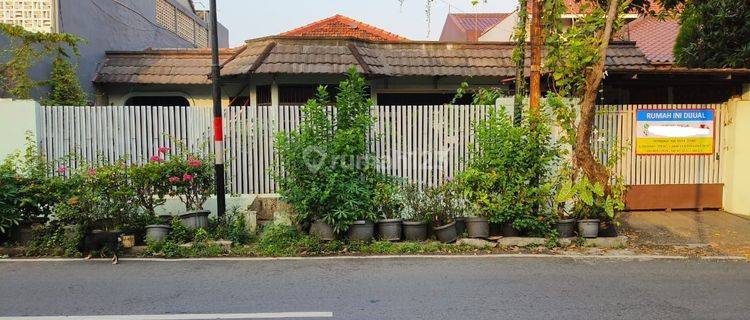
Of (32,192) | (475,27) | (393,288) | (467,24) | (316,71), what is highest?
(467,24)

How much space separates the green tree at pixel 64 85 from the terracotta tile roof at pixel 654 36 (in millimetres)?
15261

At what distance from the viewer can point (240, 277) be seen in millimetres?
6223

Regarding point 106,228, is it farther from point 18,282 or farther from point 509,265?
point 509,265

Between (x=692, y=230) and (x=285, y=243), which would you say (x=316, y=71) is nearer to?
(x=285, y=243)

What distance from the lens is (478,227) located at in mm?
7887

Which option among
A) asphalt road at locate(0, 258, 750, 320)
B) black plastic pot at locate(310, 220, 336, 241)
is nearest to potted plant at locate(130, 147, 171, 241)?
asphalt road at locate(0, 258, 750, 320)

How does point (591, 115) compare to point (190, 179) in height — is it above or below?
above

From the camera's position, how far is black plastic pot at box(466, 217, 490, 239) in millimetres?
7879

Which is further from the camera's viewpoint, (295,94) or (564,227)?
(295,94)

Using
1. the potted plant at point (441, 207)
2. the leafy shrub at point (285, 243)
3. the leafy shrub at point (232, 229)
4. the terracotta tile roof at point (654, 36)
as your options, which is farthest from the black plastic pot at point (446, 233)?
the terracotta tile roof at point (654, 36)

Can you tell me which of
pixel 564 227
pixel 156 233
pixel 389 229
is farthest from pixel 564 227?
pixel 156 233

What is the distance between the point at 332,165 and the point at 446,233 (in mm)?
1974

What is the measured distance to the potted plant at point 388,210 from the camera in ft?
25.9

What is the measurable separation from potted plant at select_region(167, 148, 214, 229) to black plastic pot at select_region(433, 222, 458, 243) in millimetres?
3545
